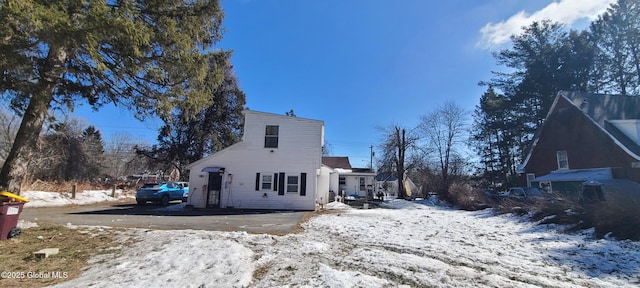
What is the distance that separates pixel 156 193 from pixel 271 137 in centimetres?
844

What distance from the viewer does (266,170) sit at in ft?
54.0

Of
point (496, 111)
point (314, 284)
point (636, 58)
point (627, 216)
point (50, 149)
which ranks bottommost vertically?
point (314, 284)

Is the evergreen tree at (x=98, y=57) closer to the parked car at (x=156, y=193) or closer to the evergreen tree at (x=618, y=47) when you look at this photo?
the parked car at (x=156, y=193)

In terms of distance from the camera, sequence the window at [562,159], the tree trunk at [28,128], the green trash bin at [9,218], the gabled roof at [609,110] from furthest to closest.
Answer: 1. the window at [562,159]
2. the gabled roof at [609,110]
3. the tree trunk at [28,128]
4. the green trash bin at [9,218]

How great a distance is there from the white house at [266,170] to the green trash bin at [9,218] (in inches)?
366

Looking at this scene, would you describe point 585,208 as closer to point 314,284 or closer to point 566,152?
point 314,284

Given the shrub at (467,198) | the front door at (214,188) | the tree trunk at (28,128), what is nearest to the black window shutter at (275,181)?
the front door at (214,188)

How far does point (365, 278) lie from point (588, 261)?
4777mm

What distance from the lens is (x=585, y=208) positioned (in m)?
8.94

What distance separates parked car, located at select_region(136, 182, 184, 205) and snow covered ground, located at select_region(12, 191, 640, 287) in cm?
1125

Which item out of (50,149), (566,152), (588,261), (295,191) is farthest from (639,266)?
(50,149)

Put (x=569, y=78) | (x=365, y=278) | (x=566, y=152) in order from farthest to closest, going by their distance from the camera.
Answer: (x=569, y=78)
(x=566, y=152)
(x=365, y=278)

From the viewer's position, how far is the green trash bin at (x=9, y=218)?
6391 millimetres

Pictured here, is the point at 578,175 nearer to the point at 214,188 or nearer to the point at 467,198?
the point at 467,198
